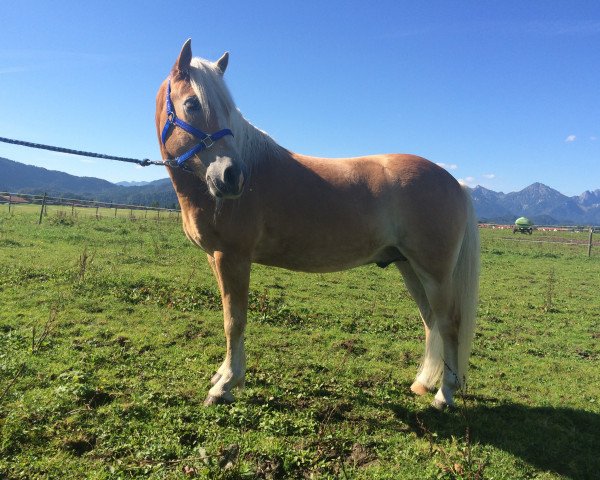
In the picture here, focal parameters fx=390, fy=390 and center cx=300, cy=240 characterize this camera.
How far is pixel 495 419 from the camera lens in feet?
12.9

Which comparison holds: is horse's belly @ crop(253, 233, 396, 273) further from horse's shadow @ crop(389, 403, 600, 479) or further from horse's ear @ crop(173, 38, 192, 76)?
horse's ear @ crop(173, 38, 192, 76)

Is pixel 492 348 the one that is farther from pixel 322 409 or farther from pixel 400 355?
pixel 322 409

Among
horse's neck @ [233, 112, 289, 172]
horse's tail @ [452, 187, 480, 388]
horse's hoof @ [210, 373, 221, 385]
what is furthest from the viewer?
horse's tail @ [452, 187, 480, 388]

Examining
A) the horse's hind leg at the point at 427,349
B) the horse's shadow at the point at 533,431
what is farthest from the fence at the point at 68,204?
the horse's shadow at the point at 533,431

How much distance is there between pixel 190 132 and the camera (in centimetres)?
332

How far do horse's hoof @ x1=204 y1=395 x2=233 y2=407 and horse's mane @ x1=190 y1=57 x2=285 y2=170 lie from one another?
2.24m

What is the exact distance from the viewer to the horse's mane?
11.0ft

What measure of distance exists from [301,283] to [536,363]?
18.8 ft

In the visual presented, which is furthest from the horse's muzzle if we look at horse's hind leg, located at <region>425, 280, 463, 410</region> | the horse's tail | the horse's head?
the horse's tail

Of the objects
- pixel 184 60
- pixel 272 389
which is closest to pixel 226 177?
pixel 184 60

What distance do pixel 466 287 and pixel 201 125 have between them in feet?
10.4

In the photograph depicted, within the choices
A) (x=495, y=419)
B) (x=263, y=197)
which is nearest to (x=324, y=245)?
(x=263, y=197)

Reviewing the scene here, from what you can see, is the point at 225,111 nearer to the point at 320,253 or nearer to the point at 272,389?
the point at 320,253

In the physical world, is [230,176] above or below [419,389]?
above
